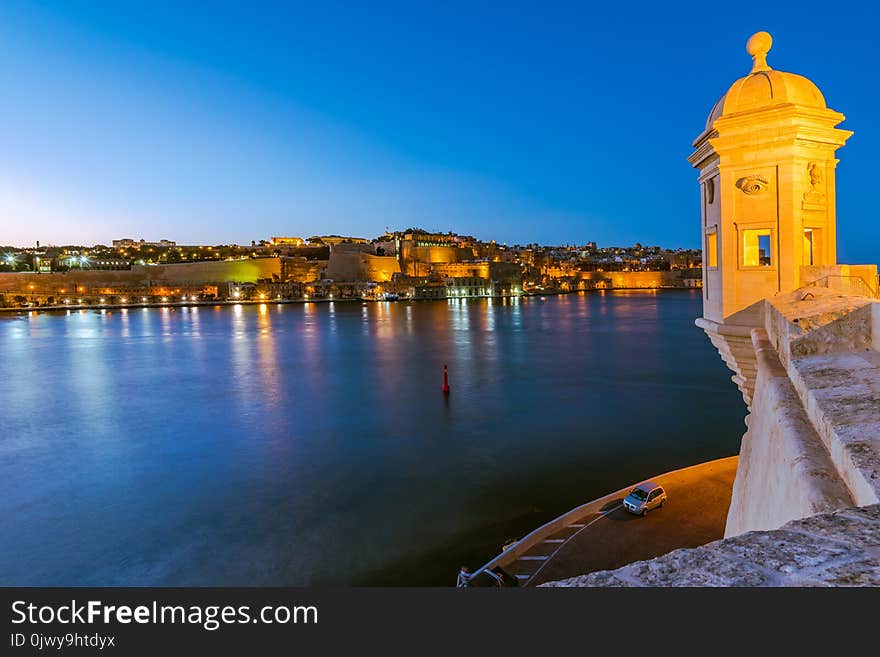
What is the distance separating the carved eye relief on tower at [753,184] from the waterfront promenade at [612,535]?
172 inches

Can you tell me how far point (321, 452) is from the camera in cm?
1452

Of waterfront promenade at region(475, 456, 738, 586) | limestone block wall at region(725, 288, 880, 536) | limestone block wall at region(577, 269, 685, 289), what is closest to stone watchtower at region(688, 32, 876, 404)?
limestone block wall at region(725, 288, 880, 536)

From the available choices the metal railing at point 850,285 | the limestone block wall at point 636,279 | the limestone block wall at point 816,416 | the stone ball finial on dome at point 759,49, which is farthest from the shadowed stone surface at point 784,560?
the limestone block wall at point 636,279

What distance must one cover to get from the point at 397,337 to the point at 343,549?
33816 mm

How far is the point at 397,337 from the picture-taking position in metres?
42.4

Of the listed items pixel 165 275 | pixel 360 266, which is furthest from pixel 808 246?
pixel 165 275

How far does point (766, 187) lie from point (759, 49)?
1775 millimetres

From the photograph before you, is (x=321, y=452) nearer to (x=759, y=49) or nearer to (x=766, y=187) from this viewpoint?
(x=766, y=187)

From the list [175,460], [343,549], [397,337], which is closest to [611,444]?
[343,549]

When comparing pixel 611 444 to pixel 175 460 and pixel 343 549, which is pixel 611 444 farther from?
pixel 175 460

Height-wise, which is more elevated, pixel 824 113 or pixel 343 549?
pixel 824 113

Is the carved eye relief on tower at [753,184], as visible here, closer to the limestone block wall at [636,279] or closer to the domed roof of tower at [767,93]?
the domed roof of tower at [767,93]

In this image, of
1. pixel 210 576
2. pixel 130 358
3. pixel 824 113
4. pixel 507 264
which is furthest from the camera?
pixel 507 264

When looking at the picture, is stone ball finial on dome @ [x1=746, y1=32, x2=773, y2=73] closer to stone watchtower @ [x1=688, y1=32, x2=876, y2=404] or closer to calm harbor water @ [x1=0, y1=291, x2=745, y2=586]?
stone watchtower @ [x1=688, y1=32, x2=876, y2=404]
